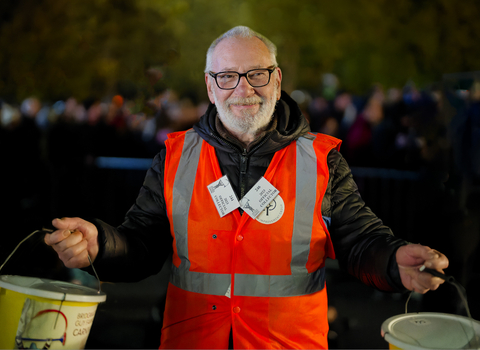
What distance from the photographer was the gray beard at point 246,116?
210 cm

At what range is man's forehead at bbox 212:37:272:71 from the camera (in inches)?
81.7

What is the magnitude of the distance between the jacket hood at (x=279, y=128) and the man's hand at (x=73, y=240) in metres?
0.69

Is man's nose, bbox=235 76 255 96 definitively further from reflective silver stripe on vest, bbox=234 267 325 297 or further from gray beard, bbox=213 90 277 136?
reflective silver stripe on vest, bbox=234 267 325 297

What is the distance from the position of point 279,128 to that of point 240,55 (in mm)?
396

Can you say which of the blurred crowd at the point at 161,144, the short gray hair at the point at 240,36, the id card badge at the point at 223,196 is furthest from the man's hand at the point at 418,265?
the blurred crowd at the point at 161,144

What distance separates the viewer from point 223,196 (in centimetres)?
199

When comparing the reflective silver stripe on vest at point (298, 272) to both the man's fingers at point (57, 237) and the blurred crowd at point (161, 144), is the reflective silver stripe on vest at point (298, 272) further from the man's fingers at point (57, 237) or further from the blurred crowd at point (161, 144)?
the blurred crowd at point (161, 144)

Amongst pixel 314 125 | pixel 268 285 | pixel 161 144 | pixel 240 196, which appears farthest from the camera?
pixel 161 144

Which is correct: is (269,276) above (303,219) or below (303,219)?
below

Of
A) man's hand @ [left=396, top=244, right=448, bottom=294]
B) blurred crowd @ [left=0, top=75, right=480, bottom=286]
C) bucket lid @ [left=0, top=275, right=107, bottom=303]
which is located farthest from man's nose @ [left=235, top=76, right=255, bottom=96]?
blurred crowd @ [left=0, top=75, right=480, bottom=286]

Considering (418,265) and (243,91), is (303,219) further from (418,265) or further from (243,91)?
(243,91)

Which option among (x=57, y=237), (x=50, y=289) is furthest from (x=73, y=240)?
(x=50, y=289)

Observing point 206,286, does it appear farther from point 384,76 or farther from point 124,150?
point 384,76

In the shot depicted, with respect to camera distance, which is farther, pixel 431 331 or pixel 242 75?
pixel 242 75
